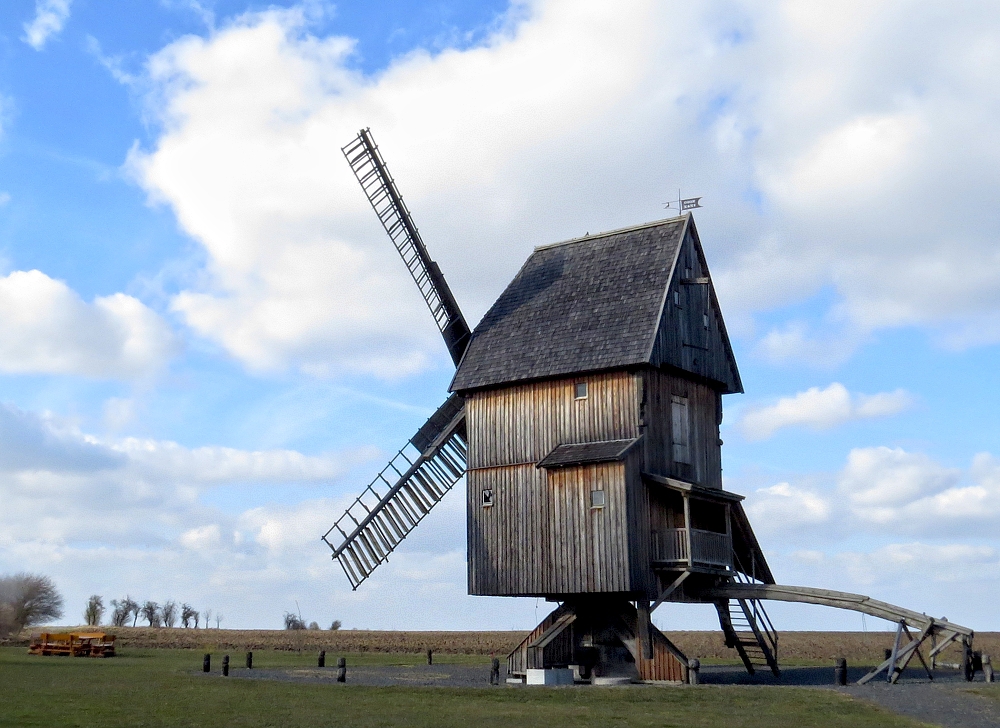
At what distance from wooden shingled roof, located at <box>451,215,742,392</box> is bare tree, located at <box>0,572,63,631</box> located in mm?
33945

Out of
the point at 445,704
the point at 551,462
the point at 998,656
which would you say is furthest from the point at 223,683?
the point at 998,656

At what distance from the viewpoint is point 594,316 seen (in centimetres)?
3138

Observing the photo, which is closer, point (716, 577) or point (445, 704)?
point (445, 704)

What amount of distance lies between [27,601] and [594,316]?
131ft

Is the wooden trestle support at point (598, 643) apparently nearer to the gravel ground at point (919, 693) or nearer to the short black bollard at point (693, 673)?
the short black bollard at point (693, 673)

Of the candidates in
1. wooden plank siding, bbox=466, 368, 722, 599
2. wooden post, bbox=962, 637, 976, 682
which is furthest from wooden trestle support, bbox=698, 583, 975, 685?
wooden plank siding, bbox=466, 368, 722, 599

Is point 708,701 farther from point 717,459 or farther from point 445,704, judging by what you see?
point 717,459

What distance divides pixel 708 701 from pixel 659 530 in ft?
23.6

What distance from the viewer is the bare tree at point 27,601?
2143 inches

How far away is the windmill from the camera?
28938mm

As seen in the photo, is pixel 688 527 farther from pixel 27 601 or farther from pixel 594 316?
pixel 27 601

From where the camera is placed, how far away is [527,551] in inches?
1191

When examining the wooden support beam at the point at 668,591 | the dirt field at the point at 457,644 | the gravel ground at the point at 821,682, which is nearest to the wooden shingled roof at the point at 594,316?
the wooden support beam at the point at 668,591

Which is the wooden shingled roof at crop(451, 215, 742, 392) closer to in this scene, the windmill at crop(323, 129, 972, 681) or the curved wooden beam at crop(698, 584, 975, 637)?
the windmill at crop(323, 129, 972, 681)
